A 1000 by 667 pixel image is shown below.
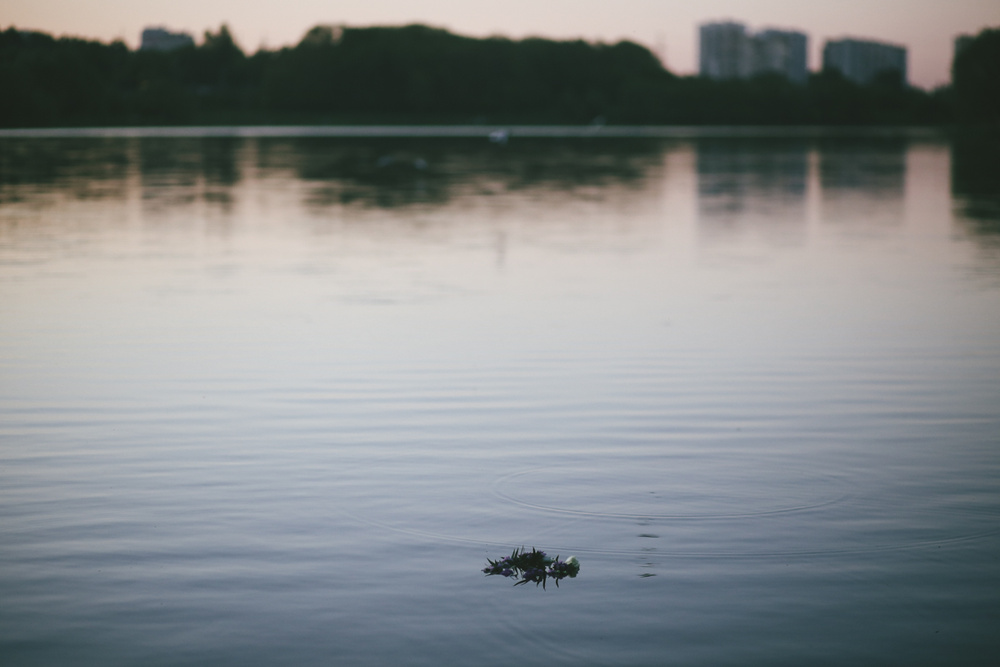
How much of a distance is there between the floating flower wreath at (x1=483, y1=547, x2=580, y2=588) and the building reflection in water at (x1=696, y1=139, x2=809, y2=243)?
2172 cm

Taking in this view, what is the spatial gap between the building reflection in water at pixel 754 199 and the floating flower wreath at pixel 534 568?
21.7 meters

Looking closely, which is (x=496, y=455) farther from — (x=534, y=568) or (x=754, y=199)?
(x=754, y=199)

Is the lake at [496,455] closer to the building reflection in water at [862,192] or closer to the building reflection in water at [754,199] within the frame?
the building reflection in water at [754,199]

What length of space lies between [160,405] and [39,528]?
3815 millimetres

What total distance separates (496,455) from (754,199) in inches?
1252

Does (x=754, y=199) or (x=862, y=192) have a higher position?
(x=862, y=192)

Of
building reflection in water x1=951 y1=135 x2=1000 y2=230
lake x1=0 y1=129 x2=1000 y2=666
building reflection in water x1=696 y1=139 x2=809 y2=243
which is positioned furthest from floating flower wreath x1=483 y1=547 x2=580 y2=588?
building reflection in water x1=951 y1=135 x2=1000 y2=230

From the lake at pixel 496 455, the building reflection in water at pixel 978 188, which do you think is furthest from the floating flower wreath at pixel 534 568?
the building reflection in water at pixel 978 188

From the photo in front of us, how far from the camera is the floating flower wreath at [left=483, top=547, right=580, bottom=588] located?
7391 millimetres

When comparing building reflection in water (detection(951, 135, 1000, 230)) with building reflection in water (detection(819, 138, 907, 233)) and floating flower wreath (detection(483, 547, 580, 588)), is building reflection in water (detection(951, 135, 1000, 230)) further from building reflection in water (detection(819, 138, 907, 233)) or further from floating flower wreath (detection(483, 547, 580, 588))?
floating flower wreath (detection(483, 547, 580, 588))

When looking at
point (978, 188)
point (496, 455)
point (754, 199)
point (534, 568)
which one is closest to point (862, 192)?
point (978, 188)

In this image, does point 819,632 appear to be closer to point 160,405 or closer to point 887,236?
point 160,405

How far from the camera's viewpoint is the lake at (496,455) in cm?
687

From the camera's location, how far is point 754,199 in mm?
40531
